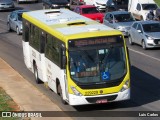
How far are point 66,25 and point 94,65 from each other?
110 inches

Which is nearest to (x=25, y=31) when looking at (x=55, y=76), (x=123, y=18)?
(x=55, y=76)

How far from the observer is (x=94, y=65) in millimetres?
18422

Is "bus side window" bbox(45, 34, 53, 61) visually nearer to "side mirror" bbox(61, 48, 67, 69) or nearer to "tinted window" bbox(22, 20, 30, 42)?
"side mirror" bbox(61, 48, 67, 69)

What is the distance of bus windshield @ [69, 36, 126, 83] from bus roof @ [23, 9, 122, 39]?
1.79ft

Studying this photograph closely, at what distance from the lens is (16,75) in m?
25.4

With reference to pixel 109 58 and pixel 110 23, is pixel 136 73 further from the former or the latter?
pixel 110 23

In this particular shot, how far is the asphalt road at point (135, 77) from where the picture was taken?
19.3 metres

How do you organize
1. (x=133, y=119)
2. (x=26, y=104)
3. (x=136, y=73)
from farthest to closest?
1. (x=136, y=73)
2. (x=26, y=104)
3. (x=133, y=119)

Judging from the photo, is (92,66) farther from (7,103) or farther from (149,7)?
(149,7)

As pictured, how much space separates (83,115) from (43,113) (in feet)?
4.14

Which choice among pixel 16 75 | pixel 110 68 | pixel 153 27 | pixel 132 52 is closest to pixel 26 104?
pixel 110 68

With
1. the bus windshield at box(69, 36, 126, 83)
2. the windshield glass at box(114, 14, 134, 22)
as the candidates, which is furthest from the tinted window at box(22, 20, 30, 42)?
the windshield glass at box(114, 14, 134, 22)

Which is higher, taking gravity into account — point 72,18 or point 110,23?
point 72,18

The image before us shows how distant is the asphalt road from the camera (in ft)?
63.5
